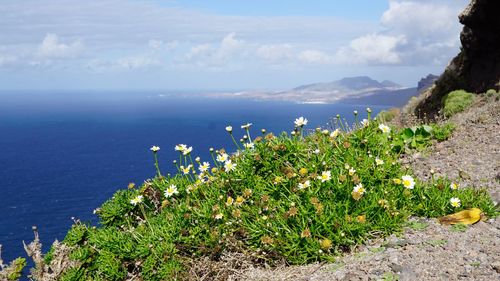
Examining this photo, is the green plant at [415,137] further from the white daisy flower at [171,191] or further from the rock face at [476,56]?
the rock face at [476,56]

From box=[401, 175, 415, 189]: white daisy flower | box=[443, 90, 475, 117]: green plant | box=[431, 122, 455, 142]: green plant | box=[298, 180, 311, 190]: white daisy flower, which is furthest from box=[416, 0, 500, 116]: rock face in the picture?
box=[298, 180, 311, 190]: white daisy flower

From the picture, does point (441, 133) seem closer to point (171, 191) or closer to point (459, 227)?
point (459, 227)

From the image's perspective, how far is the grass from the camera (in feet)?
19.4

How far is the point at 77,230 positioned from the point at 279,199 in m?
3.37

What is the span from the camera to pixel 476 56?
2073 cm

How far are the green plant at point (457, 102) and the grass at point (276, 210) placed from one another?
1129 centimetres

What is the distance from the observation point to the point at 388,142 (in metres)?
8.29

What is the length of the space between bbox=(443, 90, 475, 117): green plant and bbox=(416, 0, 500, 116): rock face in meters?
1.05

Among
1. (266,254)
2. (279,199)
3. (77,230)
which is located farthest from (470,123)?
(77,230)

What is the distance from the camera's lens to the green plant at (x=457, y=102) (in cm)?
1772

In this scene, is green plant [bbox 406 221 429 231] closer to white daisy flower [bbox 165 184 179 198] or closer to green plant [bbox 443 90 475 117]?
white daisy flower [bbox 165 184 179 198]

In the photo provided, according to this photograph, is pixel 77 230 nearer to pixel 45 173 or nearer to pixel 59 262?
pixel 59 262

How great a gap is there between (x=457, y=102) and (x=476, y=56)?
150 inches

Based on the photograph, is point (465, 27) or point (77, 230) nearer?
point (77, 230)
